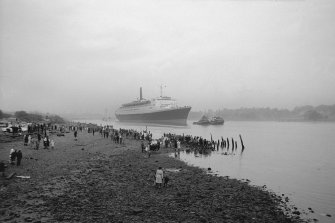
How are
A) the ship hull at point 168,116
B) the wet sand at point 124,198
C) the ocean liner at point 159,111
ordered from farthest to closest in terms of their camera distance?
1. the ocean liner at point 159,111
2. the ship hull at point 168,116
3. the wet sand at point 124,198

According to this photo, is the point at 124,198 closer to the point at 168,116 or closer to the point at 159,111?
the point at 168,116

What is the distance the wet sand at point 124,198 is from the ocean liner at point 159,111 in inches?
2941

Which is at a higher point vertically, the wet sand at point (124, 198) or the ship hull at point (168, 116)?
the ship hull at point (168, 116)

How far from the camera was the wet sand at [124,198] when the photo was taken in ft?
29.6

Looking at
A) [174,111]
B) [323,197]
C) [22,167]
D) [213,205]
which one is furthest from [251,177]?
[174,111]

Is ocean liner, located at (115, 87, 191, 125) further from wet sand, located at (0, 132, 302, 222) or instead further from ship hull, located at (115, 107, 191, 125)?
wet sand, located at (0, 132, 302, 222)

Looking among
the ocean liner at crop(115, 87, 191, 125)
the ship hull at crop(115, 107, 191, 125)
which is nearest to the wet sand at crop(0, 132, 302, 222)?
the ocean liner at crop(115, 87, 191, 125)

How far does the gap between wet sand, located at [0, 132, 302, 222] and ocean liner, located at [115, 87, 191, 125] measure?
74696 mm

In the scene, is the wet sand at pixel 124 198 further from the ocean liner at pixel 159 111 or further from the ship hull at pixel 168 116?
the ship hull at pixel 168 116

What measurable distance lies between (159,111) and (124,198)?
87048mm

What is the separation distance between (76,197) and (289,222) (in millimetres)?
8373

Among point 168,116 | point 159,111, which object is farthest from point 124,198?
point 159,111

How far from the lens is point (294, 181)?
17453 millimetres

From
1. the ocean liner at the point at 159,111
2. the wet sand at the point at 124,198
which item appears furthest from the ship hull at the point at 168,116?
the wet sand at the point at 124,198
